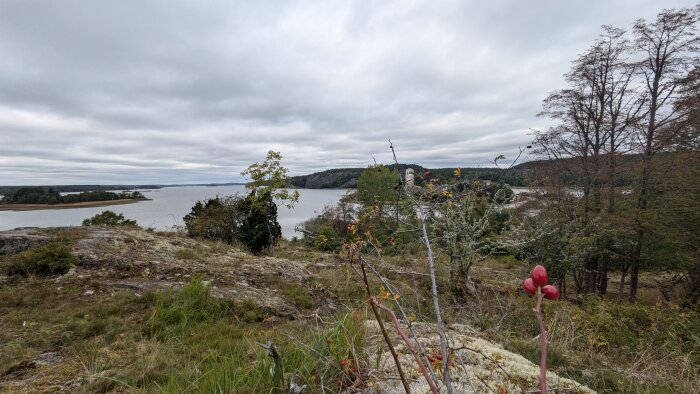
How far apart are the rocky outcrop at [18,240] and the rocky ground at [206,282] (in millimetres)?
15

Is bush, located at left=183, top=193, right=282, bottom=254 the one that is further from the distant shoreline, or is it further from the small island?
the small island

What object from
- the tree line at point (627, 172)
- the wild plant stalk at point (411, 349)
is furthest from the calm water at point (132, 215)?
the tree line at point (627, 172)

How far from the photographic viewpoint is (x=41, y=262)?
5.61 m

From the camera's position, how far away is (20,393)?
235 cm

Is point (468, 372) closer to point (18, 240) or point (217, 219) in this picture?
point (18, 240)

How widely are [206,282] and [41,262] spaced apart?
10.3 feet

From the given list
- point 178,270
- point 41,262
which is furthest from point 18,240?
point 178,270

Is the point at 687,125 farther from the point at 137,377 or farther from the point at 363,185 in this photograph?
the point at 363,185

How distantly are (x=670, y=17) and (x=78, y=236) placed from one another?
767 inches

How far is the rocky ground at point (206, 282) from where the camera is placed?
7.11 feet

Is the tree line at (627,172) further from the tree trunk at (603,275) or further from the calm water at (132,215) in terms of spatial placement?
the calm water at (132,215)

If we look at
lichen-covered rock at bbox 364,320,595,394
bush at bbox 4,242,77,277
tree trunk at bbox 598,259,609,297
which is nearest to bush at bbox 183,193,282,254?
bush at bbox 4,242,77,277

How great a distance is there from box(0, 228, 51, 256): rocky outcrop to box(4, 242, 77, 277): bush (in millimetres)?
830

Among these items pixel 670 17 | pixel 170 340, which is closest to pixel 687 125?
pixel 670 17
